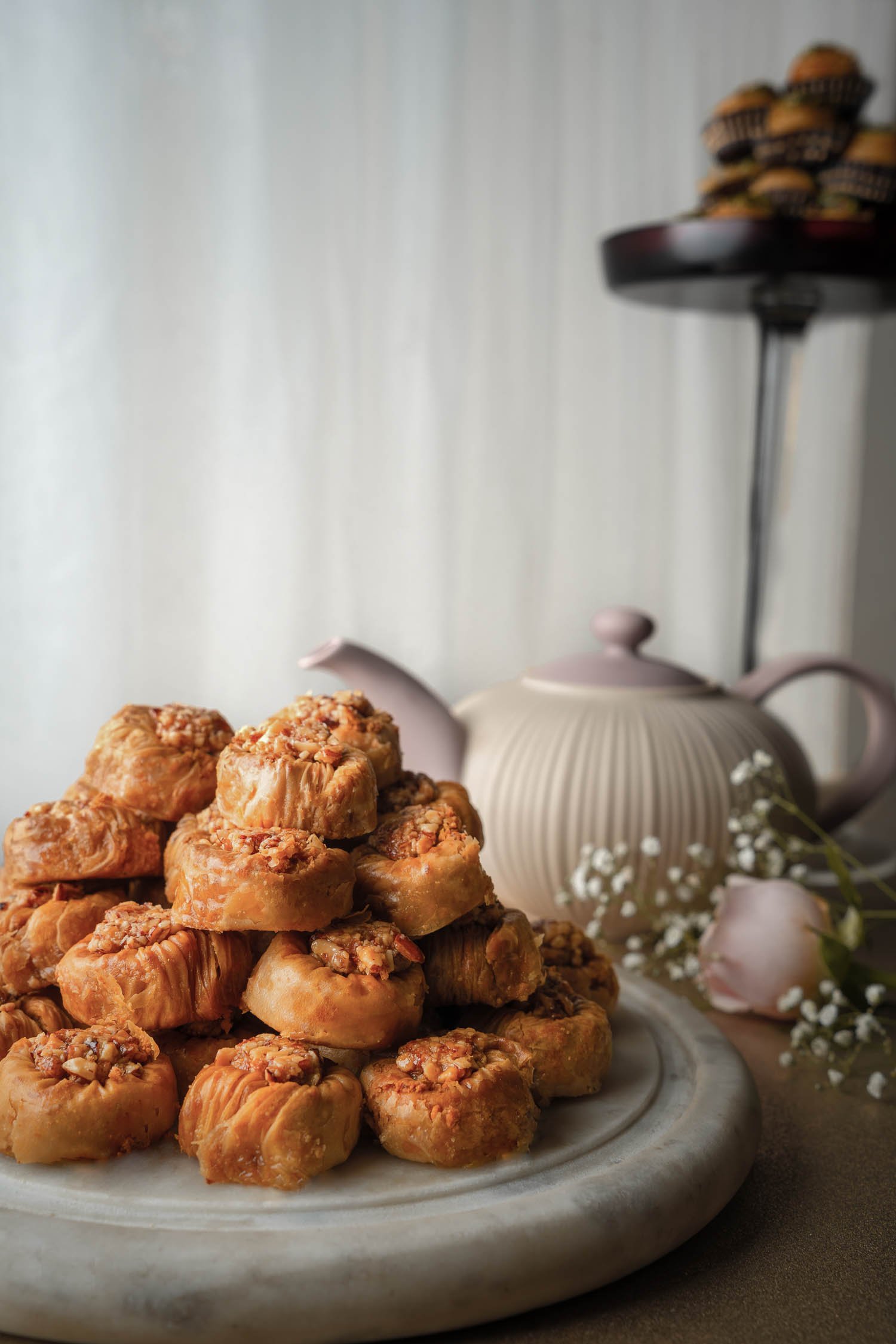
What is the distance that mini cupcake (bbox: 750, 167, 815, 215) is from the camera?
132 centimetres

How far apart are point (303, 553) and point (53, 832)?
1.08 m

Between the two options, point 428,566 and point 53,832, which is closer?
point 53,832

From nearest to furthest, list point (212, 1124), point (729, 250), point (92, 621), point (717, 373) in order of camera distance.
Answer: point (212, 1124) < point (729, 250) < point (92, 621) < point (717, 373)

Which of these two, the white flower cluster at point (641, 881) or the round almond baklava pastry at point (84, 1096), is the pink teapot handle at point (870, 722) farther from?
the round almond baklava pastry at point (84, 1096)

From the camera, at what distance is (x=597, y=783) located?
3.23 ft

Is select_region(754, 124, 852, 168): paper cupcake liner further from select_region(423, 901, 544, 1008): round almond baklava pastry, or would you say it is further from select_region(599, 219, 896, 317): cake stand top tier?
select_region(423, 901, 544, 1008): round almond baklava pastry

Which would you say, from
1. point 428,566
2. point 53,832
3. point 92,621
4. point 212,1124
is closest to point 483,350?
point 428,566

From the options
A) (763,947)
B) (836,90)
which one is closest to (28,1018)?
(763,947)

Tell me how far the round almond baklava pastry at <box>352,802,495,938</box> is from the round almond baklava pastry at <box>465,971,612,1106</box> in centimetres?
7

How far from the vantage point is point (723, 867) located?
40.3 inches

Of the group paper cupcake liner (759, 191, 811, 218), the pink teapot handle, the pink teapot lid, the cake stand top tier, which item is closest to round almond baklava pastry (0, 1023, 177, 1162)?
the pink teapot lid

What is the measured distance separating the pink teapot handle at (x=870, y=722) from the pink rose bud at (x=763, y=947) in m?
0.33

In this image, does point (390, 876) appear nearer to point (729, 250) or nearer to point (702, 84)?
point (729, 250)

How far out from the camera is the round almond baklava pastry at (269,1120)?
0.49 metres
